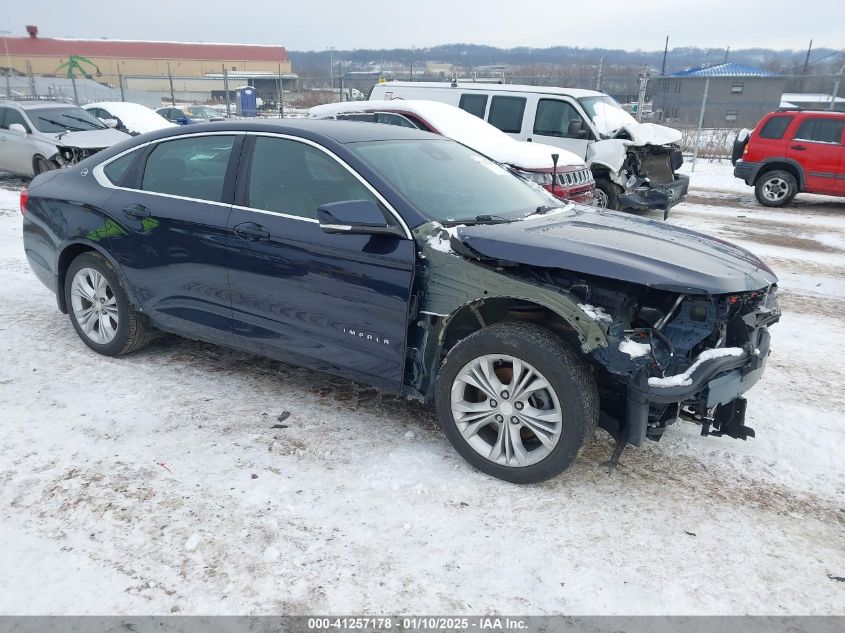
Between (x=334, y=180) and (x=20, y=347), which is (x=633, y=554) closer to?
(x=334, y=180)

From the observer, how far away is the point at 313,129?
3.92m

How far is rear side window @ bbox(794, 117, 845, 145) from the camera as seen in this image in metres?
11.4

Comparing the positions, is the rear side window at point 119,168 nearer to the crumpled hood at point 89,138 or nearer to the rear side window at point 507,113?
the rear side window at point 507,113

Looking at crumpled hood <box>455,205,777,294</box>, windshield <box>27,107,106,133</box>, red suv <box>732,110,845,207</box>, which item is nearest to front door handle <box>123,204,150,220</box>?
crumpled hood <box>455,205,777,294</box>

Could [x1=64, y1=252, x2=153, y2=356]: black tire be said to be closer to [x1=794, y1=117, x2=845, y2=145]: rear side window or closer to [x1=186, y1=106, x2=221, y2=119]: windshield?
[x1=794, y1=117, x2=845, y2=145]: rear side window

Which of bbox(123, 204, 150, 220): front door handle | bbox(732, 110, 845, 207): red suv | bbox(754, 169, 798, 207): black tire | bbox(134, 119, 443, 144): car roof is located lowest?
bbox(754, 169, 798, 207): black tire

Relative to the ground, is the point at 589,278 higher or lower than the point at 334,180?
lower

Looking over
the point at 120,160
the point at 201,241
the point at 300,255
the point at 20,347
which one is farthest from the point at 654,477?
the point at 20,347

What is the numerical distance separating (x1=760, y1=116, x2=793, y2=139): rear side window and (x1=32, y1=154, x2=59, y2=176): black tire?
1316 centimetres

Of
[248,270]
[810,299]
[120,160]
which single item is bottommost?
[810,299]

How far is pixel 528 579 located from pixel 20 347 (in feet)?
13.7

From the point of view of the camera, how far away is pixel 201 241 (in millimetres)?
3988

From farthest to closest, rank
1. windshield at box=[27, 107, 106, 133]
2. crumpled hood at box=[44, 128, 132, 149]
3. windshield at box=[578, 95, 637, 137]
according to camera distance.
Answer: windshield at box=[27, 107, 106, 133] → crumpled hood at box=[44, 128, 132, 149] → windshield at box=[578, 95, 637, 137]

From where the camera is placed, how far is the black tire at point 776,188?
12.0 metres
